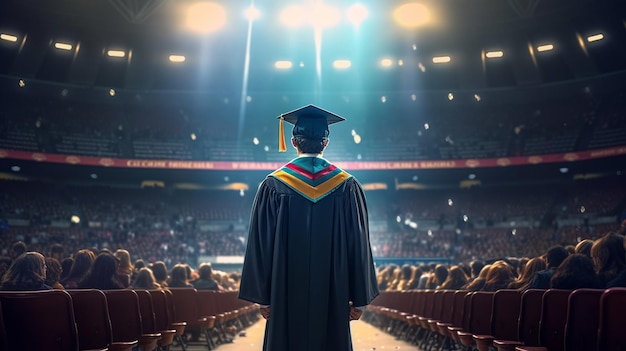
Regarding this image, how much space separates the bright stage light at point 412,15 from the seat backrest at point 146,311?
26015 millimetres

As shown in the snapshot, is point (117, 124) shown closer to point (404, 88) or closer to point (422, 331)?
point (404, 88)

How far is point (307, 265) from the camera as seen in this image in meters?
3.90

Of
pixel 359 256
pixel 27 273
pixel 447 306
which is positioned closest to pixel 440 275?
pixel 447 306

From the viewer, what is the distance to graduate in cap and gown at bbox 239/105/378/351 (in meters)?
3.82

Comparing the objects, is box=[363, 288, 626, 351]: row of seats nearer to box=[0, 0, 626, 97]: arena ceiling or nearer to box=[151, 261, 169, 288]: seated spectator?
box=[151, 261, 169, 288]: seated spectator

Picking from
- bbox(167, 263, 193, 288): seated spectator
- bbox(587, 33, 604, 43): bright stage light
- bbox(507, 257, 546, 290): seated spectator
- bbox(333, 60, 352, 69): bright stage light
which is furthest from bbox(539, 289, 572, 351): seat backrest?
bbox(333, 60, 352, 69): bright stage light

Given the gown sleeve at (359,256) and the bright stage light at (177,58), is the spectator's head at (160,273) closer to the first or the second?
the gown sleeve at (359,256)

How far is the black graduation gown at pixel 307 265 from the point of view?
3814mm

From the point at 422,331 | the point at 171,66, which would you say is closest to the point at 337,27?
the point at 171,66

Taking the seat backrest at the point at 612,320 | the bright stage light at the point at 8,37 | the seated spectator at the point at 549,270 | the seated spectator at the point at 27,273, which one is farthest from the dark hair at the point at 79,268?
the bright stage light at the point at 8,37

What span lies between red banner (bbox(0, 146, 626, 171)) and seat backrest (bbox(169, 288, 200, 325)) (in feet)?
79.8

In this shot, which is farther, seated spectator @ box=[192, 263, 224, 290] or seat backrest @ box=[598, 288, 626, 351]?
seated spectator @ box=[192, 263, 224, 290]

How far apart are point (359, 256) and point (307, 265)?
371 mm

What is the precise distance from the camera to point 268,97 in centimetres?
3778
